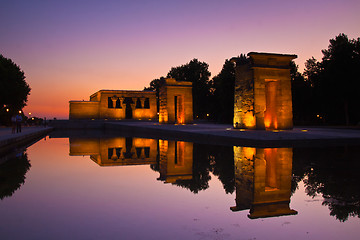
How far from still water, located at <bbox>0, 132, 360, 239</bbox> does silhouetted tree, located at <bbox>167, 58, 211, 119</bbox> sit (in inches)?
1868

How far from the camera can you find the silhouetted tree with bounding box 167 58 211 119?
54.7 meters

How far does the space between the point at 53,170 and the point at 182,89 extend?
78.8 feet

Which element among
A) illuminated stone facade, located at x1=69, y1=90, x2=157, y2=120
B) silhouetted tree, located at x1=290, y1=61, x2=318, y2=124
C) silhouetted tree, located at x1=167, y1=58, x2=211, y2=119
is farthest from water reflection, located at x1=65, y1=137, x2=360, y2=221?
silhouetted tree, located at x1=167, y1=58, x2=211, y2=119

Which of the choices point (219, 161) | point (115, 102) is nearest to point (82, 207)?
point (219, 161)

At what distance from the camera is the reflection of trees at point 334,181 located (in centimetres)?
396

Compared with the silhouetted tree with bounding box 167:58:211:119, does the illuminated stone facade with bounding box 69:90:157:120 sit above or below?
below

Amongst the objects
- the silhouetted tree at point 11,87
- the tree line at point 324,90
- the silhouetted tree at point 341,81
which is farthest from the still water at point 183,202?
the silhouetted tree at point 11,87

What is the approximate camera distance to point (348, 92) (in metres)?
30.0

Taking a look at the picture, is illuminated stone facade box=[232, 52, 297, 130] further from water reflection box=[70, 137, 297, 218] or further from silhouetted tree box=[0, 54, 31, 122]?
silhouetted tree box=[0, 54, 31, 122]

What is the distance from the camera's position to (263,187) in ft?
16.3

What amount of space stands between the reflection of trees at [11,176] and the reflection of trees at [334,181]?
5.02 meters

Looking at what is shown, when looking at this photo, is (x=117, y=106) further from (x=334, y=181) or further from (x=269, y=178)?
(x=334, y=181)

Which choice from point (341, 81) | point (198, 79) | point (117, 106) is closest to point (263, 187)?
point (341, 81)

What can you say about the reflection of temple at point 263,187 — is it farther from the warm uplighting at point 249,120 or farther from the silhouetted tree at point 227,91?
the silhouetted tree at point 227,91
